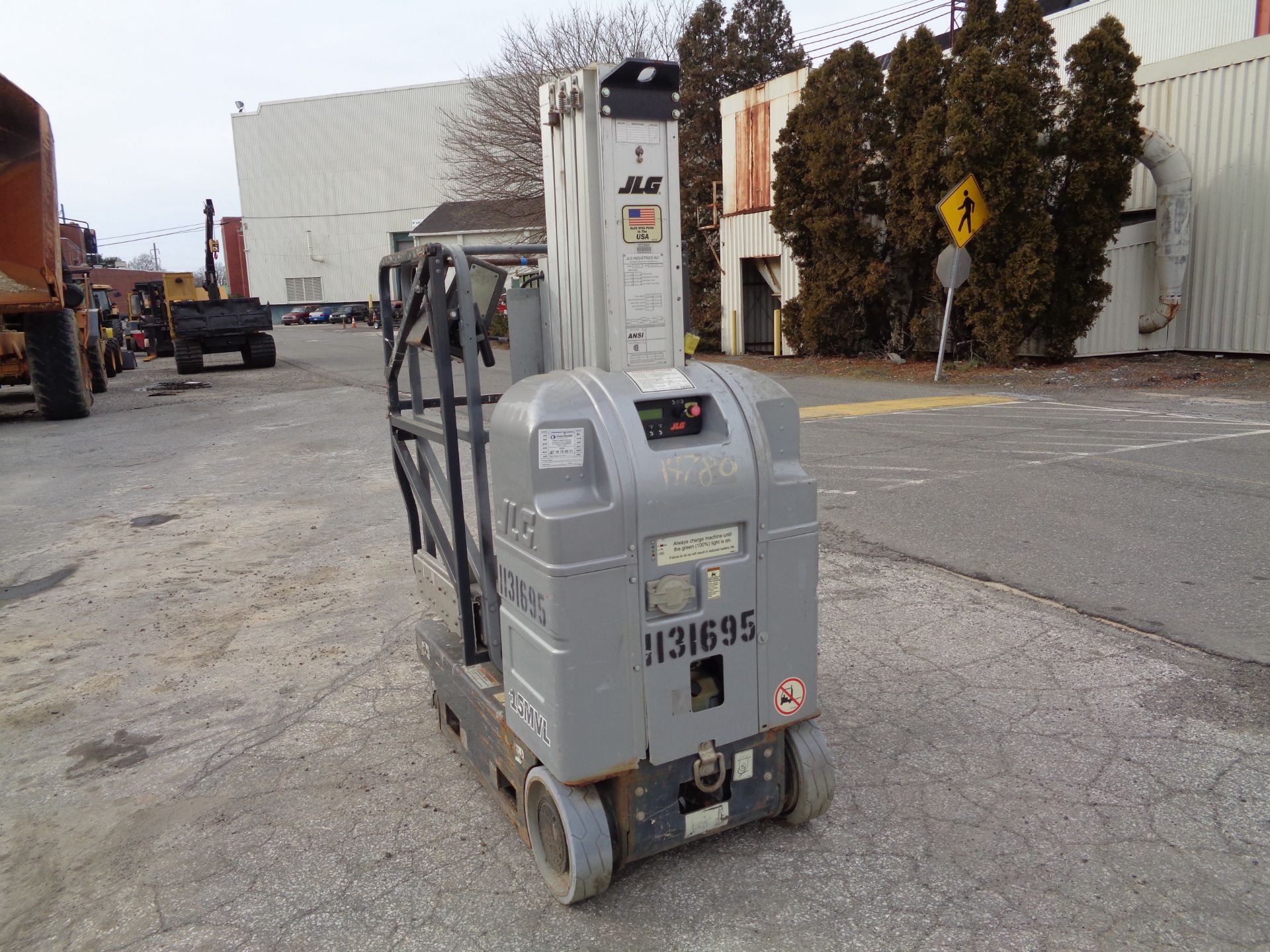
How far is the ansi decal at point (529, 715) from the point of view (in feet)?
8.24

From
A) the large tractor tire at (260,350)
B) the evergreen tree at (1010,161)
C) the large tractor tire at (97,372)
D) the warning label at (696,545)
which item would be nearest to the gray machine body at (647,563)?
the warning label at (696,545)

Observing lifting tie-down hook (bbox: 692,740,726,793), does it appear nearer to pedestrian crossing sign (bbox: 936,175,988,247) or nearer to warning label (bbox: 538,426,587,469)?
warning label (bbox: 538,426,587,469)

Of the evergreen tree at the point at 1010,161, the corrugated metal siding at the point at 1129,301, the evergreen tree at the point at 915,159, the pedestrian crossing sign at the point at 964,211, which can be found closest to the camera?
the pedestrian crossing sign at the point at 964,211

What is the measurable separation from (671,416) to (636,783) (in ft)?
3.46

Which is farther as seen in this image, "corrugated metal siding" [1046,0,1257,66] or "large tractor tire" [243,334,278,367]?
"corrugated metal siding" [1046,0,1257,66]

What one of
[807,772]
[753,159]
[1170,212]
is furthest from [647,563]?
[753,159]

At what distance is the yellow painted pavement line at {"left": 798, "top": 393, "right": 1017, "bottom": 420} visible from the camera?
1181 centimetres

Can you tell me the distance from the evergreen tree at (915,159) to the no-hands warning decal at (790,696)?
15.2 m

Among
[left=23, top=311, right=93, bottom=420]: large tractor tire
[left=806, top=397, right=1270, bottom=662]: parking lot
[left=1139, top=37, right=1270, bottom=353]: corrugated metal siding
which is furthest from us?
[left=1139, top=37, right=1270, bottom=353]: corrugated metal siding

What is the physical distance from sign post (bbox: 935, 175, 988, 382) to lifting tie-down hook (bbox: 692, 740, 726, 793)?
44.3 ft

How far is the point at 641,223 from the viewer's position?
275 centimetres

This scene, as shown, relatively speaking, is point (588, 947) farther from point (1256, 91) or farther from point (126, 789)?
point (1256, 91)

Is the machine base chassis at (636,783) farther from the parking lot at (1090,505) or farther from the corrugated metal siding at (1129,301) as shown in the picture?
the corrugated metal siding at (1129,301)

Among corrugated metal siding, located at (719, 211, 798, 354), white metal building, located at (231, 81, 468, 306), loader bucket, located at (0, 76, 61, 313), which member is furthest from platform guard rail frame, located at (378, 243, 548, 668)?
white metal building, located at (231, 81, 468, 306)
